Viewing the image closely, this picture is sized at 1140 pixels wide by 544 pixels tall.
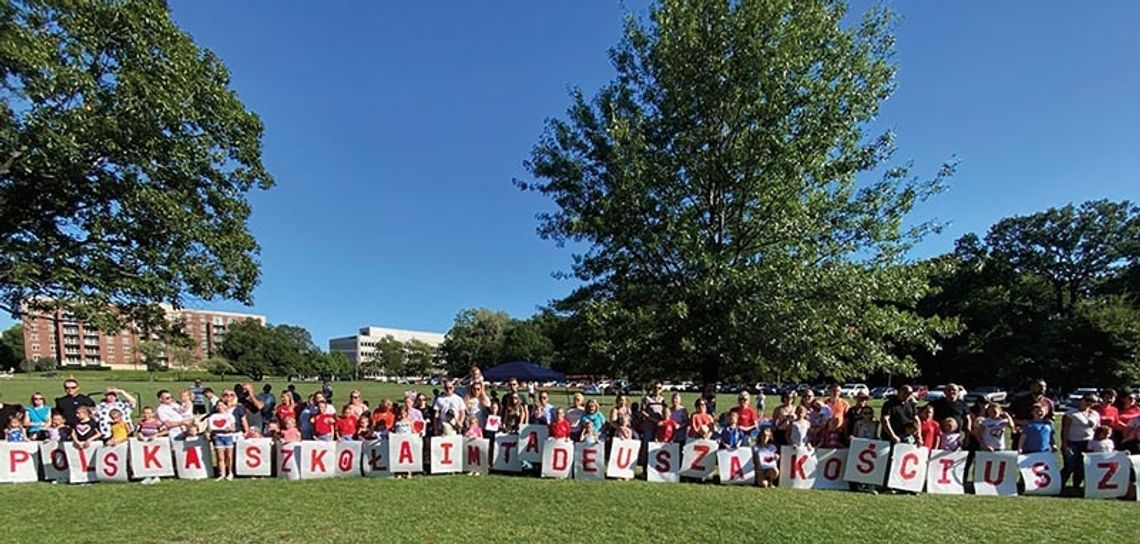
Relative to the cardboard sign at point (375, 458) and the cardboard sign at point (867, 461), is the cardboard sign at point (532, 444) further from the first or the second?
the cardboard sign at point (867, 461)

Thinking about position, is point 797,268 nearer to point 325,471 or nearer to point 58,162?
point 325,471

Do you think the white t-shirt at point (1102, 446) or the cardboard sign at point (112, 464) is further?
the cardboard sign at point (112, 464)

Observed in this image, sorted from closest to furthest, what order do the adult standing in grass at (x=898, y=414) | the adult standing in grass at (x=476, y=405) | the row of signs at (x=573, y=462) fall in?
1. the row of signs at (x=573, y=462)
2. the adult standing in grass at (x=898, y=414)
3. the adult standing in grass at (x=476, y=405)

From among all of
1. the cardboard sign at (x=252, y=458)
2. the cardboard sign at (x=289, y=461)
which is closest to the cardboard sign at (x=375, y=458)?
the cardboard sign at (x=289, y=461)

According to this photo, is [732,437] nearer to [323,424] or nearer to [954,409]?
[954,409]

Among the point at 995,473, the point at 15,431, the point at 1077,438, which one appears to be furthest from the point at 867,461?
the point at 15,431

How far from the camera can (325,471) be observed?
10914mm

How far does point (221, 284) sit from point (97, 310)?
2753mm

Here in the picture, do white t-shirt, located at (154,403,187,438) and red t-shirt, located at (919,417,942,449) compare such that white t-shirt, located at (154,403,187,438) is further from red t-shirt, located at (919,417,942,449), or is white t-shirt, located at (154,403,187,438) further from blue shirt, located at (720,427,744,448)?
red t-shirt, located at (919,417,942,449)

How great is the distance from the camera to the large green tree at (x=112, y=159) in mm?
12695

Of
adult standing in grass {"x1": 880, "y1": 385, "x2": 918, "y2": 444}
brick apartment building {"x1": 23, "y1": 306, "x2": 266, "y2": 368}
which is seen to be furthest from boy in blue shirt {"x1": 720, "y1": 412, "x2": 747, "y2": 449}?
brick apartment building {"x1": 23, "y1": 306, "x2": 266, "y2": 368}

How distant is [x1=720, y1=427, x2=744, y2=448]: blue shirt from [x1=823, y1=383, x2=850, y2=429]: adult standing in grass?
1535 millimetres

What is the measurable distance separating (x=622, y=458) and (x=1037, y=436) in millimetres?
6498

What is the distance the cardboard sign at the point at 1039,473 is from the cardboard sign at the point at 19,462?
51.9 ft
